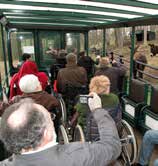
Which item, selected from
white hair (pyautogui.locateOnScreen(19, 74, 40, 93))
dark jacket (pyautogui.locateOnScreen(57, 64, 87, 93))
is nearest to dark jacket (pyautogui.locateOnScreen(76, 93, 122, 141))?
white hair (pyautogui.locateOnScreen(19, 74, 40, 93))

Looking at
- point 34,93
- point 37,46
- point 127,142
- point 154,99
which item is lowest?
point 127,142

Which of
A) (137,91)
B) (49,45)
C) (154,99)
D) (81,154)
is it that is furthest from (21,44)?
(81,154)

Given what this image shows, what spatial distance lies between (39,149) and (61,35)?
550 centimetres

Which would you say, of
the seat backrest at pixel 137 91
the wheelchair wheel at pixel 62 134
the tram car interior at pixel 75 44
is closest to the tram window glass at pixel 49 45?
the tram car interior at pixel 75 44

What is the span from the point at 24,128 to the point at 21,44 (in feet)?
17.9

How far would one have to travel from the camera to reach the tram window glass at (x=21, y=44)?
236 inches

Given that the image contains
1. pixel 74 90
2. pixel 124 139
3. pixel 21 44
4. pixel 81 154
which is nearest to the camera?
pixel 81 154

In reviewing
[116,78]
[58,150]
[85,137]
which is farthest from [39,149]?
[116,78]

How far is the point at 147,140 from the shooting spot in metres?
2.41

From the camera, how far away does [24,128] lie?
2.85 feet

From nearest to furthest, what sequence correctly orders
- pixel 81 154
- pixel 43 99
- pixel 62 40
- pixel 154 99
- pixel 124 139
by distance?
pixel 81 154 < pixel 43 99 < pixel 124 139 < pixel 154 99 < pixel 62 40

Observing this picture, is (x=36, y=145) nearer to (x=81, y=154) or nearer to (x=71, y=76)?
(x=81, y=154)

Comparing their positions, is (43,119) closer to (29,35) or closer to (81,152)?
(81,152)

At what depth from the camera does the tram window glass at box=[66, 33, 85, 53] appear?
629 centimetres
